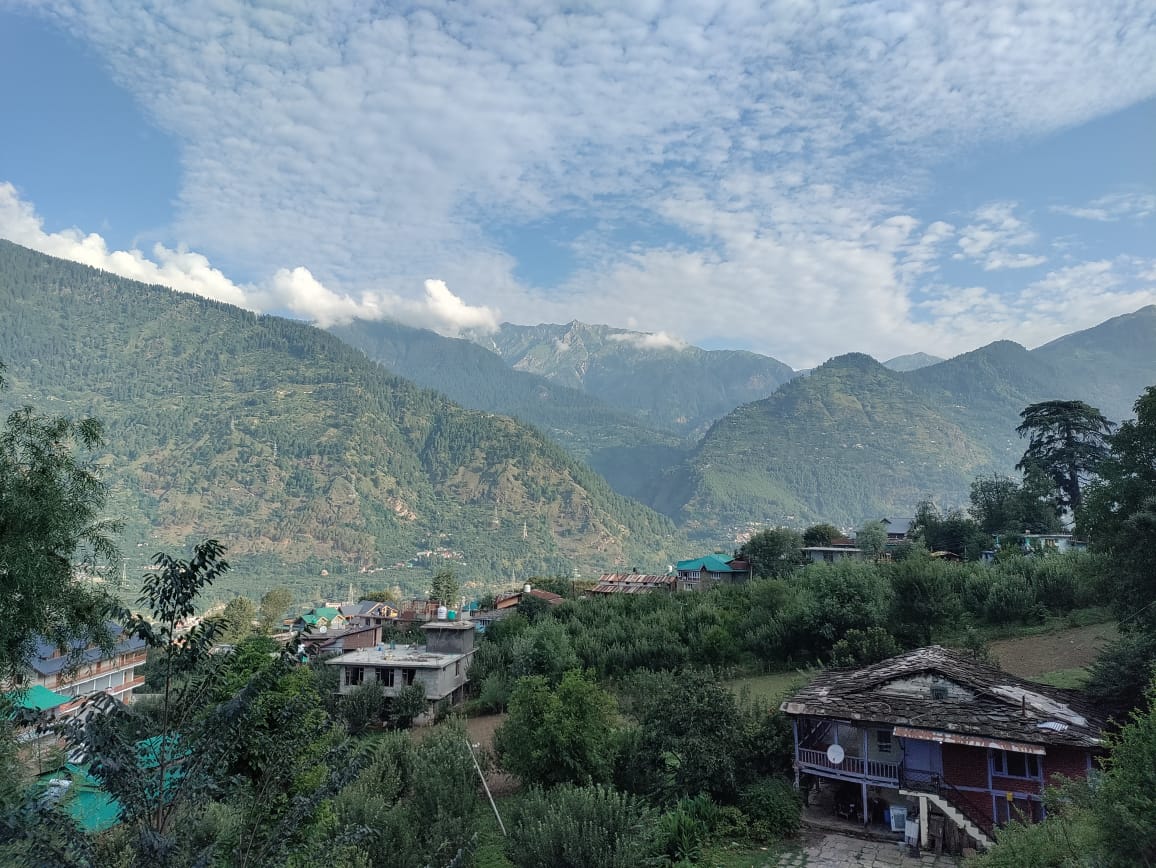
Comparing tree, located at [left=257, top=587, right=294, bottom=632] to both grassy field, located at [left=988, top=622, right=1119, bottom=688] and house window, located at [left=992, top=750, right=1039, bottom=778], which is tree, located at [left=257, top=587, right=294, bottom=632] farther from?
house window, located at [left=992, top=750, right=1039, bottom=778]

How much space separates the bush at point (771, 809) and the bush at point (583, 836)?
4.14 metres

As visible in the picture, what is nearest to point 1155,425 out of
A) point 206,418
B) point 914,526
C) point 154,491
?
point 914,526

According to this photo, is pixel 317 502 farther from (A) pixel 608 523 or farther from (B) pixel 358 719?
(B) pixel 358 719

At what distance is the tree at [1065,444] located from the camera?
171ft

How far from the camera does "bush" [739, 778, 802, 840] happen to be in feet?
49.0

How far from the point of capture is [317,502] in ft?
554

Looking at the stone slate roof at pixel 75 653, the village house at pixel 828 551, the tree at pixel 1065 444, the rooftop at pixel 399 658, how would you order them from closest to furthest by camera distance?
the stone slate roof at pixel 75 653 < the rooftop at pixel 399 658 < the tree at pixel 1065 444 < the village house at pixel 828 551

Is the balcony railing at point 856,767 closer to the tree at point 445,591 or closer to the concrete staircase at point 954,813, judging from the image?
the concrete staircase at point 954,813

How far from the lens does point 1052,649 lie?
2564 cm

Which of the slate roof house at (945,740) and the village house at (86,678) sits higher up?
the slate roof house at (945,740)

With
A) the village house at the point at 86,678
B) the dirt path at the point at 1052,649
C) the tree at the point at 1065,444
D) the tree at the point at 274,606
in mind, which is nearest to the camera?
the dirt path at the point at 1052,649

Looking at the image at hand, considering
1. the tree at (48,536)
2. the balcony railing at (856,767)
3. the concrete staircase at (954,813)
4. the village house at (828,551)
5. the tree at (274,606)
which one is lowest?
the tree at (274,606)

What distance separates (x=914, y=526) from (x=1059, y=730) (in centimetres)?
5115

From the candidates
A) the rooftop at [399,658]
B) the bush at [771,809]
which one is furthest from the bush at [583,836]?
the rooftop at [399,658]
